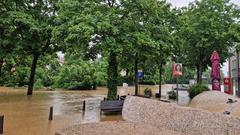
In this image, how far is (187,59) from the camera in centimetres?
3359

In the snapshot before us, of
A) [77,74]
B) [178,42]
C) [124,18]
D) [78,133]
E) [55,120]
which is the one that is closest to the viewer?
[78,133]

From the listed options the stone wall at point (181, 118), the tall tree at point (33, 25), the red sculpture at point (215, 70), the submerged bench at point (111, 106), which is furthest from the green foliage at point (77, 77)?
the stone wall at point (181, 118)

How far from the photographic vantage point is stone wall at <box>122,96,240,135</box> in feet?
27.6

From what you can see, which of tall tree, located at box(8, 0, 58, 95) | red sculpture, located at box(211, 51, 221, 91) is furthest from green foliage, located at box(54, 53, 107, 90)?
red sculpture, located at box(211, 51, 221, 91)

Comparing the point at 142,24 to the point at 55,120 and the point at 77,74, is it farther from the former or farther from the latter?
the point at 77,74

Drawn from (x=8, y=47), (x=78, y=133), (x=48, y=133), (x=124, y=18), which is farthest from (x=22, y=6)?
(x=78, y=133)

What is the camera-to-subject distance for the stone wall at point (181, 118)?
27.6ft

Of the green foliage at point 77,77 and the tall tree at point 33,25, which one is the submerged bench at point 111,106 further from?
the green foliage at point 77,77

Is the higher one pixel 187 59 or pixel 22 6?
pixel 22 6

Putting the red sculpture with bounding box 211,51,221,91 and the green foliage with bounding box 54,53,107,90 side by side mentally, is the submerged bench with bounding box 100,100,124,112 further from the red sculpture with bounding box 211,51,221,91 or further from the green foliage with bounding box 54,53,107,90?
the green foliage with bounding box 54,53,107,90

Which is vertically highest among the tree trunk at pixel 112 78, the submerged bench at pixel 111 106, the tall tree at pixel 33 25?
the tall tree at pixel 33 25

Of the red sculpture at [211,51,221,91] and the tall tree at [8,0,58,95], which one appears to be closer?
the red sculpture at [211,51,221,91]

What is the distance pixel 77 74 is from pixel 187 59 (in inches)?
700

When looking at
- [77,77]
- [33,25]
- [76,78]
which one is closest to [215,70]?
[33,25]
